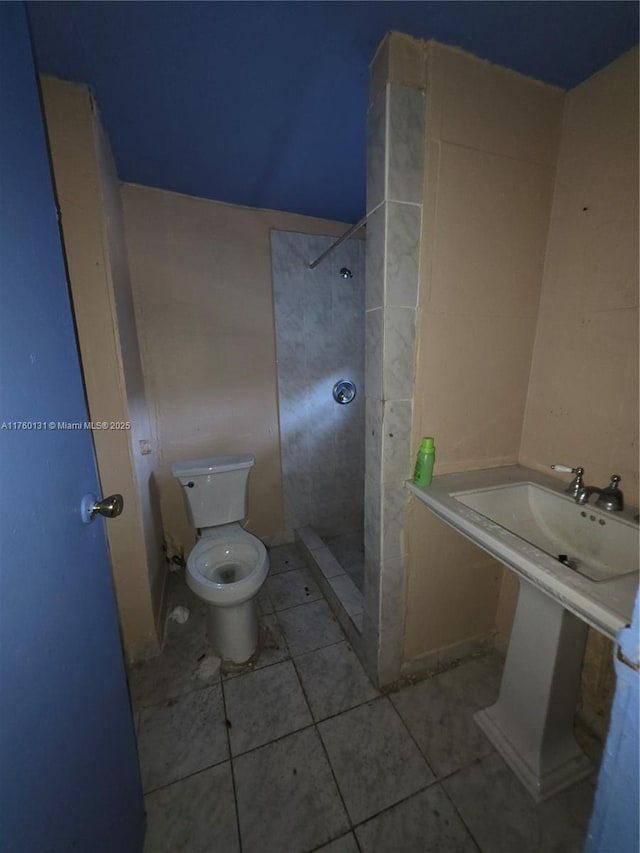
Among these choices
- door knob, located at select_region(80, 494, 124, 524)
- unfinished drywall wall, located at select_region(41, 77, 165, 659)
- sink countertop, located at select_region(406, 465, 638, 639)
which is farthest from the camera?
unfinished drywall wall, located at select_region(41, 77, 165, 659)

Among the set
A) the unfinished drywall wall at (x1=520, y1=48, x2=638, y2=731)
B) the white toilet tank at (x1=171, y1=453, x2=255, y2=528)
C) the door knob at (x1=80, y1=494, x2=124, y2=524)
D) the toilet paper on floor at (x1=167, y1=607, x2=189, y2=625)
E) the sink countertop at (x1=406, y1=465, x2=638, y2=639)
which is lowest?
the toilet paper on floor at (x1=167, y1=607, x2=189, y2=625)

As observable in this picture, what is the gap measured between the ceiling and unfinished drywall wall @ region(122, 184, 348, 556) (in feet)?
1.33

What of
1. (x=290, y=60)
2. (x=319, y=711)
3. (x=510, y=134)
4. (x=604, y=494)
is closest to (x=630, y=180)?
(x=510, y=134)

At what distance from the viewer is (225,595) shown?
137cm

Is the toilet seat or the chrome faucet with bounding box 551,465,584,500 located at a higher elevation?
the chrome faucet with bounding box 551,465,584,500

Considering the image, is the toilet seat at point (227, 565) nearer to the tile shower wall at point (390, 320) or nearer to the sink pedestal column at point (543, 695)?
the tile shower wall at point (390, 320)

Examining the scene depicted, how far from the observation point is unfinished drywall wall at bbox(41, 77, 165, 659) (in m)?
1.10

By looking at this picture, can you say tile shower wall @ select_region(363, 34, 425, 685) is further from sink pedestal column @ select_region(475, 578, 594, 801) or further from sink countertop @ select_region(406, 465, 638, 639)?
sink pedestal column @ select_region(475, 578, 594, 801)

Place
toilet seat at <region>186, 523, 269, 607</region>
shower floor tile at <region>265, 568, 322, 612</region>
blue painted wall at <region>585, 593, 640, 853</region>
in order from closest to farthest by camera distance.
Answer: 1. blue painted wall at <region>585, 593, 640, 853</region>
2. toilet seat at <region>186, 523, 269, 607</region>
3. shower floor tile at <region>265, 568, 322, 612</region>

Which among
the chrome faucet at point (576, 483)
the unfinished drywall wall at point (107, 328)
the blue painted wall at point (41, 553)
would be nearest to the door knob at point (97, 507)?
the blue painted wall at point (41, 553)

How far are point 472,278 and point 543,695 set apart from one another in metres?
1.43

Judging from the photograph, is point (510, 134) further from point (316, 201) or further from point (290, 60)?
point (316, 201)

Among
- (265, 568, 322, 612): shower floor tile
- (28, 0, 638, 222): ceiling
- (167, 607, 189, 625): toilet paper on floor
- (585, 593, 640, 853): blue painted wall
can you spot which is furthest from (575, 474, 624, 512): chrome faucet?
(167, 607, 189, 625): toilet paper on floor

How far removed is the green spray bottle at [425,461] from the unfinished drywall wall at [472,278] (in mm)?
57
